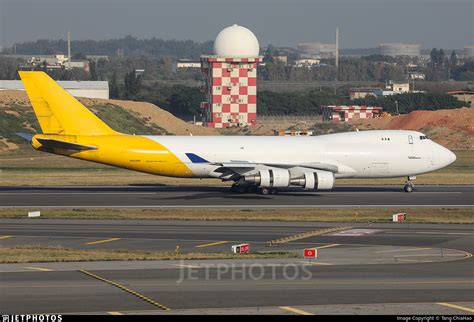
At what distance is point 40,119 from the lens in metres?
61.4

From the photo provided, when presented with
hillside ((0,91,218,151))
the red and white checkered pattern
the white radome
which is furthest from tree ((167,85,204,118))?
the red and white checkered pattern

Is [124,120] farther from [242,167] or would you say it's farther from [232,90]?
[242,167]

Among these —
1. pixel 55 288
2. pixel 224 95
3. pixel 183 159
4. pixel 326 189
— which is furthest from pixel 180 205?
pixel 224 95

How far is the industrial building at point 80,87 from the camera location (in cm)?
15150

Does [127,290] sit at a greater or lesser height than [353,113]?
lesser

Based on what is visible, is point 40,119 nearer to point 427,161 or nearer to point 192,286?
point 427,161

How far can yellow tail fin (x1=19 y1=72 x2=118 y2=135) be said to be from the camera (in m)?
61.3

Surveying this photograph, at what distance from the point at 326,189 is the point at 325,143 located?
426 centimetres

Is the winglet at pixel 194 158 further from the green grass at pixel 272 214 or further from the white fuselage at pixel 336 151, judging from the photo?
the green grass at pixel 272 214

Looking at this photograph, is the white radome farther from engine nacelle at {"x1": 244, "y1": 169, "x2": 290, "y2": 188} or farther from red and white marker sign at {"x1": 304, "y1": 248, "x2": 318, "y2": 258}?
red and white marker sign at {"x1": 304, "y1": 248, "x2": 318, "y2": 258}

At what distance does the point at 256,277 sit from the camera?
105ft

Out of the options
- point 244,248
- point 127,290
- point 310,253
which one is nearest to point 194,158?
A: point 244,248

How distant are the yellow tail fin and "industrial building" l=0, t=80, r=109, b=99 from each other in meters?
88.7

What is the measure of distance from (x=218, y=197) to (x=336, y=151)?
880 centimetres
